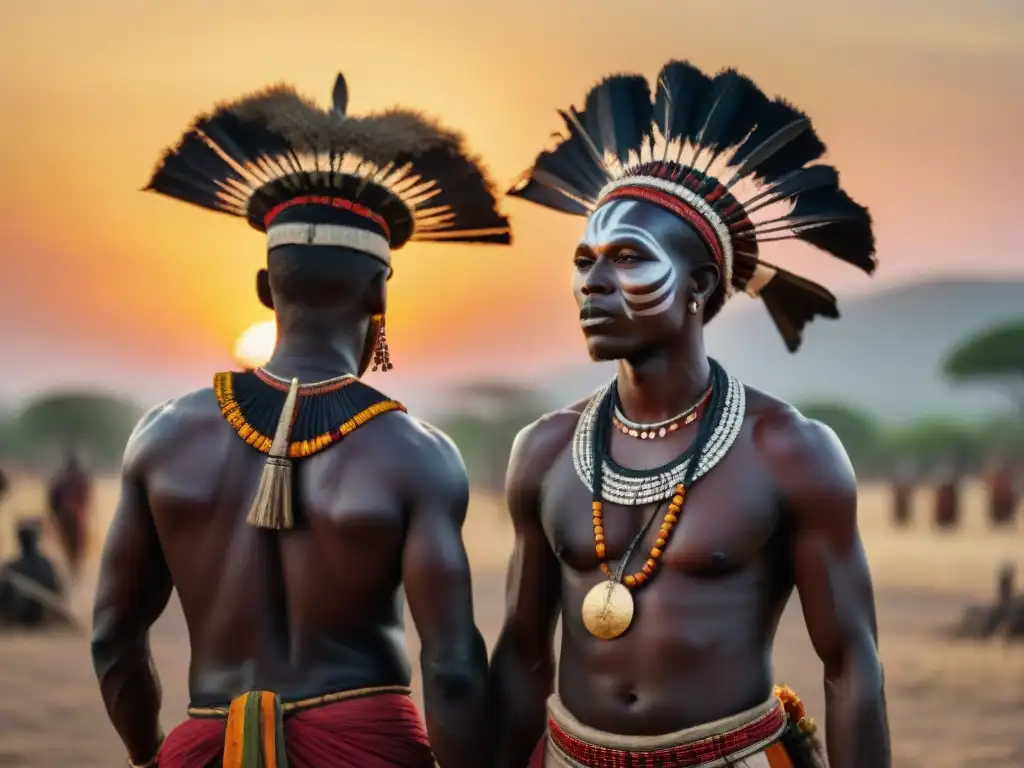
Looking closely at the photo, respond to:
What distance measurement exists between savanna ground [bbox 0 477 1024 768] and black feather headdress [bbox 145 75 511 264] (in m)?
7.95

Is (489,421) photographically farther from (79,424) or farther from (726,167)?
(726,167)

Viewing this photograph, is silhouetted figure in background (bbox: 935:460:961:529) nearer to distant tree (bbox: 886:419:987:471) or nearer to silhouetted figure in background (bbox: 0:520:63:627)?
distant tree (bbox: 886:419:987:471)

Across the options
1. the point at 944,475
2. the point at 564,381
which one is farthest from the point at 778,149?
the point at 564,381

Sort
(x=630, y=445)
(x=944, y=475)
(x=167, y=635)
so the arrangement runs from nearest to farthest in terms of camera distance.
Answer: (x=630, y=445) < (x=167, y=635) < (x=944, y=475)

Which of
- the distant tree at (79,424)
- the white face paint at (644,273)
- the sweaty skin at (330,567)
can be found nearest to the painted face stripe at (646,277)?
the white face paint at (644,273)

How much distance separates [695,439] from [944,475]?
29607 millimetres

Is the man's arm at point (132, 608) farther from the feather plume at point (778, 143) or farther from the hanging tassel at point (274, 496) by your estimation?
the feather plume at point (778, 143)

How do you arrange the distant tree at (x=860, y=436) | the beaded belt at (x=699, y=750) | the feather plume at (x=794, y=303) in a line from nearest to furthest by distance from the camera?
the beaded belt at (x=699, y=750)
the feather plume at (x=794, y=303)
the distant tree at (x=860, y=436)

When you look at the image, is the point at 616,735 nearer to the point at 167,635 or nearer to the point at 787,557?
the point at 787,557

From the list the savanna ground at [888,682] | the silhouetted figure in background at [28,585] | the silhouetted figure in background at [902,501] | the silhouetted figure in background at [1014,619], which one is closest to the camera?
the savanna ground at [888,682]

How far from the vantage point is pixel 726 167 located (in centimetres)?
386

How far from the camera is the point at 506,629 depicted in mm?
3932

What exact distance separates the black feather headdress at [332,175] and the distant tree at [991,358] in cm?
2990

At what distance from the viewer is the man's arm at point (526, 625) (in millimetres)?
3881
